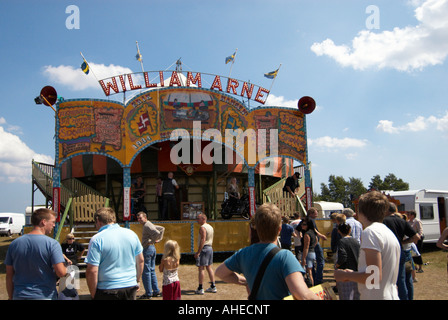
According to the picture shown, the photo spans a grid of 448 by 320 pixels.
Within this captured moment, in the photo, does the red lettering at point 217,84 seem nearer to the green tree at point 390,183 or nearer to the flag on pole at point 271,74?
the flag on pole at point 271,74

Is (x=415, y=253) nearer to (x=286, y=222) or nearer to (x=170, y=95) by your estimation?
(x=286, y=222)

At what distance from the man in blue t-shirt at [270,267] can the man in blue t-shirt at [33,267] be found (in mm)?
2031

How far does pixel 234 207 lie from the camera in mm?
14766

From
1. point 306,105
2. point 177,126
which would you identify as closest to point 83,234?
point 177,126

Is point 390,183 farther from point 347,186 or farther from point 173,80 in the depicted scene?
point 173,80

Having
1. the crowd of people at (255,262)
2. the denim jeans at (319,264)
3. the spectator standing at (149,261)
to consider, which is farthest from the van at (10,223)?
the crowd of people at (255,262)

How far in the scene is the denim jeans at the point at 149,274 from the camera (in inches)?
310

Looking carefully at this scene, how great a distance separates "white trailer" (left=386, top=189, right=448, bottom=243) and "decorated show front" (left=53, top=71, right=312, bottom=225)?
4.77 meters

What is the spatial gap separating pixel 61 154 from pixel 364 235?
12422mm

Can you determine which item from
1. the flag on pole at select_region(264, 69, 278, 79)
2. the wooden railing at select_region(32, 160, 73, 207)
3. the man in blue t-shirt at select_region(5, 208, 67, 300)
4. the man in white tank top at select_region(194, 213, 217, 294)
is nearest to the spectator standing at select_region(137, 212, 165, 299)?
the man in white tank top at select_region(194, 213, 217, 294)

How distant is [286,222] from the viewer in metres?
9.05

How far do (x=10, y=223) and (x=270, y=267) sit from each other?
37918 mm

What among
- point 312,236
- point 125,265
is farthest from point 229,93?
point 125,265

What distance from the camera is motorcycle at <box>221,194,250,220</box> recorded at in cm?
1462
